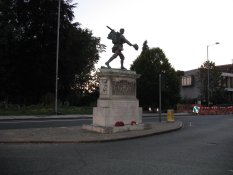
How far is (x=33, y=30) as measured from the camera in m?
39.8

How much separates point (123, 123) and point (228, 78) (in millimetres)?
70812

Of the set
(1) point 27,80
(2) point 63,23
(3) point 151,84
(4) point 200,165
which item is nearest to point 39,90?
(1) point 27,80

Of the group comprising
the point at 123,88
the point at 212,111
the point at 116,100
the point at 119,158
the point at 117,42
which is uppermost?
the point at 117,42

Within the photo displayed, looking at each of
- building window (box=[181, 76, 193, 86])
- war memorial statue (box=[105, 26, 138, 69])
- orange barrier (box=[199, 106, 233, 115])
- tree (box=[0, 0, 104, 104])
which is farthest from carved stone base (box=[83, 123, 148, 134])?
building window (box=[181, 76, 193, 86])

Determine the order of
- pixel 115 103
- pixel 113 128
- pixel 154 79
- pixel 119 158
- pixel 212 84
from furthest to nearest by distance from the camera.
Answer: pixel 212 84, pixel 154 79, pixel 115 103, pixel 113 128, pixel 119 158

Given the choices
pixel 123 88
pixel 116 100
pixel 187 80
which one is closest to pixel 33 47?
pixel 123 88

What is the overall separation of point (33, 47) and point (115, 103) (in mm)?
25442

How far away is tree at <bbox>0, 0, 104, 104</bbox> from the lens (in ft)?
127

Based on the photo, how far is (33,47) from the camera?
129 feet

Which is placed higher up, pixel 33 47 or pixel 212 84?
pixel 33 47

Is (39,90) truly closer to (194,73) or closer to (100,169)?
(100,169)

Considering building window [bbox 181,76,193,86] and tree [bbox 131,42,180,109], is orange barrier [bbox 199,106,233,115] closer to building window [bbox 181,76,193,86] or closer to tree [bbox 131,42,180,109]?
tree [bbox 131,42,180,109]

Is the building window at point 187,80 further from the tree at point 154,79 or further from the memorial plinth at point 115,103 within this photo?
the memorial plinth at point 115,103

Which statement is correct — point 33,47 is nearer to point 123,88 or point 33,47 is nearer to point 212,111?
point 212,111
